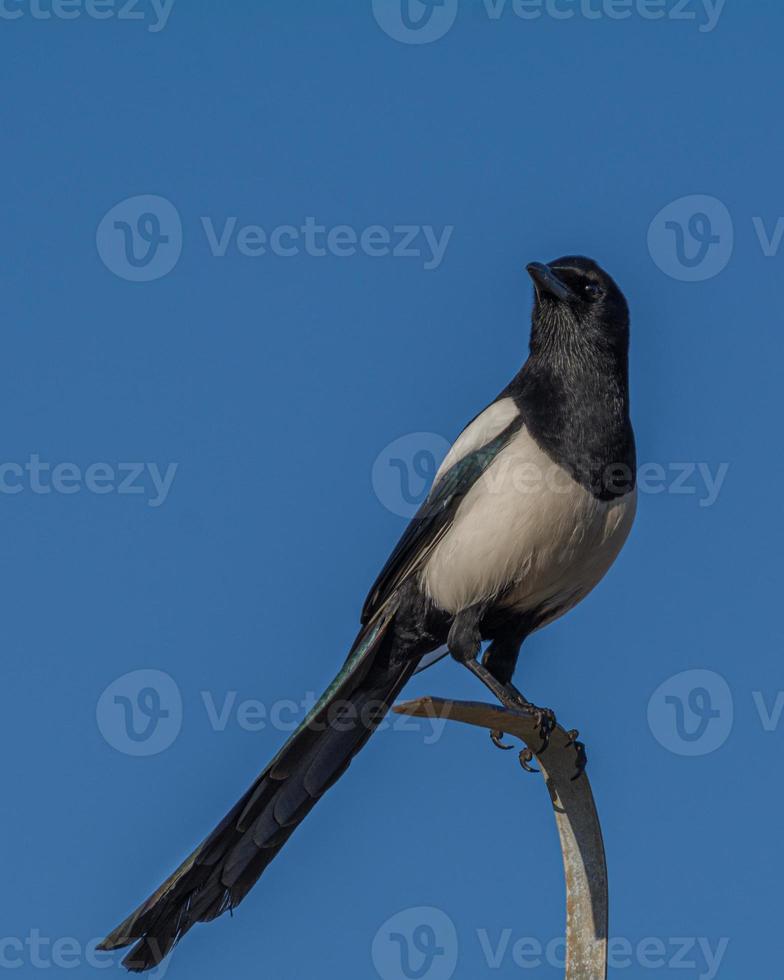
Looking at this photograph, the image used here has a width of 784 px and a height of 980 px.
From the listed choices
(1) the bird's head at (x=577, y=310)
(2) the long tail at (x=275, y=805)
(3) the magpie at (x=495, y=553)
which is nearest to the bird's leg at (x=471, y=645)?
(3) the magpie at (x=495, y=553)

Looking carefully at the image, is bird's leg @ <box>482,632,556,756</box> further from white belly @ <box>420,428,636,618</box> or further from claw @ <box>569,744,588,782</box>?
claw @ <box>569,744,588,782</box>

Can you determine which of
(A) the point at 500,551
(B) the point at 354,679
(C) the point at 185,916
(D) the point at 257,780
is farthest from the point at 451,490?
(C) the point at 185,916

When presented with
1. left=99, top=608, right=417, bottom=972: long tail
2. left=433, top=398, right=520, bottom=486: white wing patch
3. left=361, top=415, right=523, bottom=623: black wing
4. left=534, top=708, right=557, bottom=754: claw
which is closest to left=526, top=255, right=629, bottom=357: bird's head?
left=433, top=398, right=520, bottom=486: white wing patch

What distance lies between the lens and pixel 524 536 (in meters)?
6.28

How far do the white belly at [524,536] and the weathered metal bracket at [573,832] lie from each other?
Answer: 96 cm

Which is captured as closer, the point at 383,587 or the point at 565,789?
the point at 565,789

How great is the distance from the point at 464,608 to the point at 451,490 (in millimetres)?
450

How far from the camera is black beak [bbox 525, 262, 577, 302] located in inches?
270

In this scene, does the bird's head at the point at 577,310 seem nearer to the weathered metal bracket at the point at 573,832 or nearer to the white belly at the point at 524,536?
the white belly at the point at 524,536

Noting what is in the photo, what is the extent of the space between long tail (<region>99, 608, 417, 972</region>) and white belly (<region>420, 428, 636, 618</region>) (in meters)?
0.38

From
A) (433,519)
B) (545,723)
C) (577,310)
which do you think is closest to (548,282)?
(577,310)

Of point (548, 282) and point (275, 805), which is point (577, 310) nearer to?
point (548, 282)

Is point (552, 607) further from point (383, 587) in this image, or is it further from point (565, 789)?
point (565, 789)

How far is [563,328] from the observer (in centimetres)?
682
